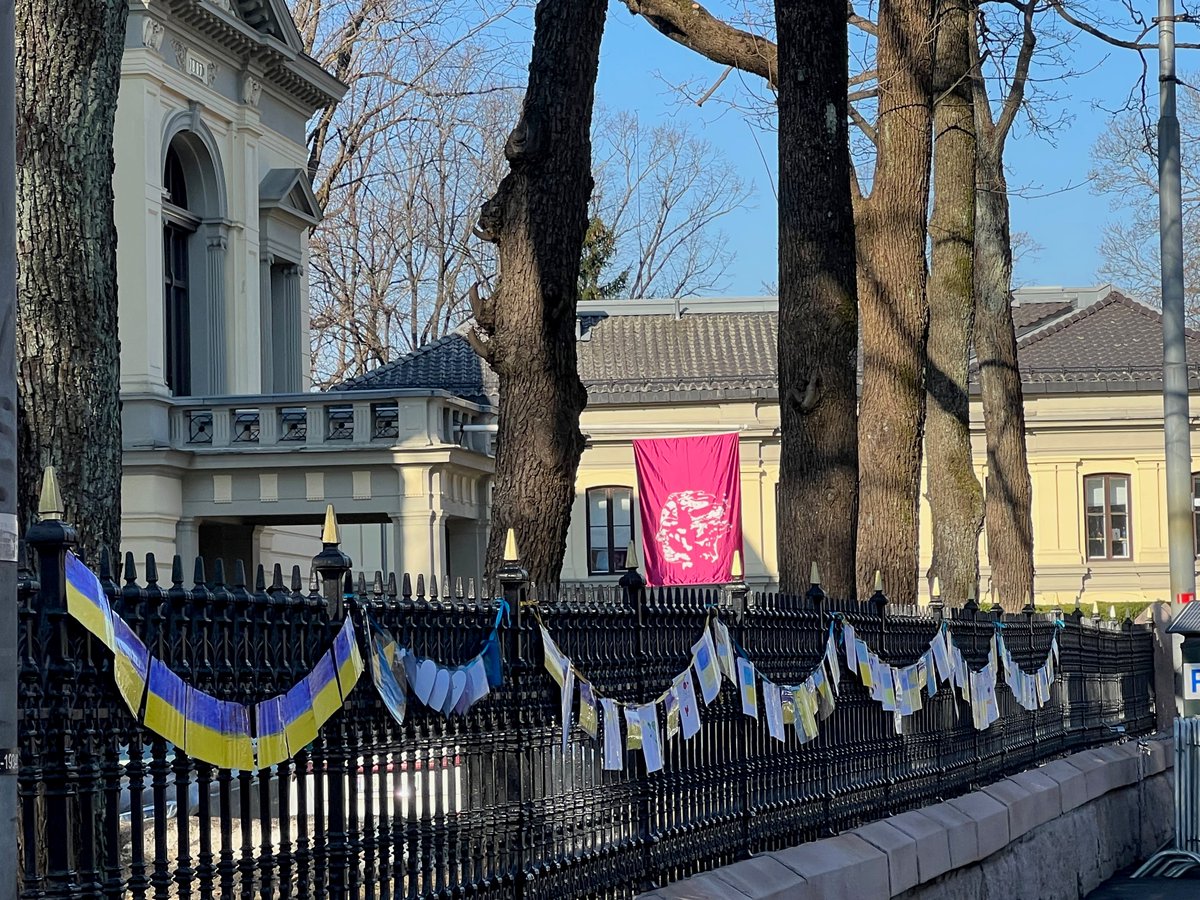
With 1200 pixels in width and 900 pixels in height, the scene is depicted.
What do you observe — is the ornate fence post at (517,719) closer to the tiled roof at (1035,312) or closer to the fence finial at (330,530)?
the fence finial at (330,530)

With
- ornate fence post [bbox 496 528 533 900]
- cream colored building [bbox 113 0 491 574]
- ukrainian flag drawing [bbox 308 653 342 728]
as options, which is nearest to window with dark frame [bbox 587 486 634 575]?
cream colored building [bbox 113 0 491 574]

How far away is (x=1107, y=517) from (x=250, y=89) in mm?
25565

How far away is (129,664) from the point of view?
5027mm

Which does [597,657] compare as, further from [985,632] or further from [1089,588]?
[1089,588]

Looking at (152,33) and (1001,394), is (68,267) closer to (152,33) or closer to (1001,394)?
(1001,394)

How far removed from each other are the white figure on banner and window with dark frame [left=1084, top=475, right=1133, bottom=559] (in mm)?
14588

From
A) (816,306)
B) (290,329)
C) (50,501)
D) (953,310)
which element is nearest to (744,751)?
(50,501)

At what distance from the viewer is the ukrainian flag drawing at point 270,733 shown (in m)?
5.71

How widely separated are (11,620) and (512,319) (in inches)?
334

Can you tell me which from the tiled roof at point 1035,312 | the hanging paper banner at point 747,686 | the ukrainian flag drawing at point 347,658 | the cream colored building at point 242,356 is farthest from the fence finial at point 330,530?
the tiled roof at point 1035,312

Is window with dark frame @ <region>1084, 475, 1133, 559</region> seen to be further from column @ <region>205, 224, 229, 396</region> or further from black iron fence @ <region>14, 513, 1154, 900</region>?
black iron fence @ <region>14, 513, 1154, 900</region>

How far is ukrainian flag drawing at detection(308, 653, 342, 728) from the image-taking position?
606 centimetres

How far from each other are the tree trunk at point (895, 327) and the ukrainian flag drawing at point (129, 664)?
41.5 feet

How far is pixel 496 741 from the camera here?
739 centimetres
